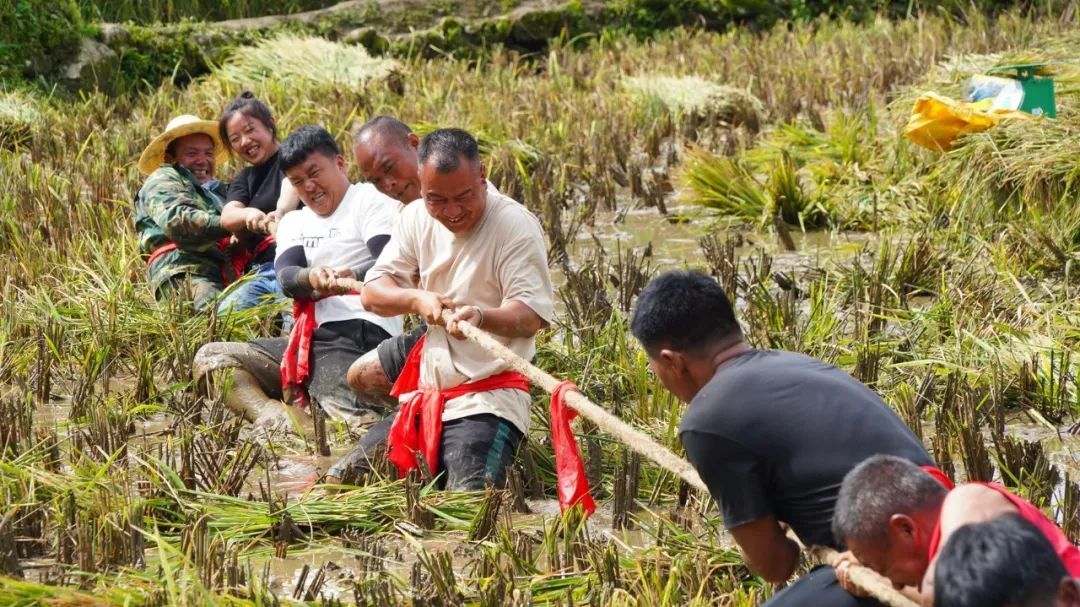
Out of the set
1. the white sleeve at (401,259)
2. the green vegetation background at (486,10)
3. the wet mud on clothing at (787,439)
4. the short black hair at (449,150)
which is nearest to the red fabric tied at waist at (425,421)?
the white sleeve at (401,259)

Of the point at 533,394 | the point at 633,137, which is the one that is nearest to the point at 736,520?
the point at 533,394

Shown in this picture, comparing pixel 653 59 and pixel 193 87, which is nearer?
pixel 193 87

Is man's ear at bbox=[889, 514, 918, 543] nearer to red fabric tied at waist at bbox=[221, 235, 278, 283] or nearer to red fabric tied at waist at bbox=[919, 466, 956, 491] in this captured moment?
red fabric tied at waist at bbox=[919, 466, 956, 491]

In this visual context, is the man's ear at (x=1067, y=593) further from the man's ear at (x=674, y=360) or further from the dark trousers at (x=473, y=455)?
the dark trousers at (x=473, y=455)

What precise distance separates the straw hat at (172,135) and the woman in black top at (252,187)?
0.59ft

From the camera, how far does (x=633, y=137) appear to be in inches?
381

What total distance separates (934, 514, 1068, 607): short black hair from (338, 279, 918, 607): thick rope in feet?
0.96

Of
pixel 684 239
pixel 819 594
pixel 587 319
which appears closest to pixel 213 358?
pixel 587 319

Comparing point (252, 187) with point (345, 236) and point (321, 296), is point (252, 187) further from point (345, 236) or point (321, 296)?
point (321, 296)

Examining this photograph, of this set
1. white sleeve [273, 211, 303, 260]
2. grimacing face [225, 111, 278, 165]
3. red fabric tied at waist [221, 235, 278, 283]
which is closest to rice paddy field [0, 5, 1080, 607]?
red fabric tied at waist [221, 235, 278, 283]

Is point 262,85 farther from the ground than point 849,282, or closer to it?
farther from the ground

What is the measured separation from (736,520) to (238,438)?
267 centimetres

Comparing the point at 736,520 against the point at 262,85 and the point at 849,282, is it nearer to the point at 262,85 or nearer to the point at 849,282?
the point at 849,282

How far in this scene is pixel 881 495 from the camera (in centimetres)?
250
